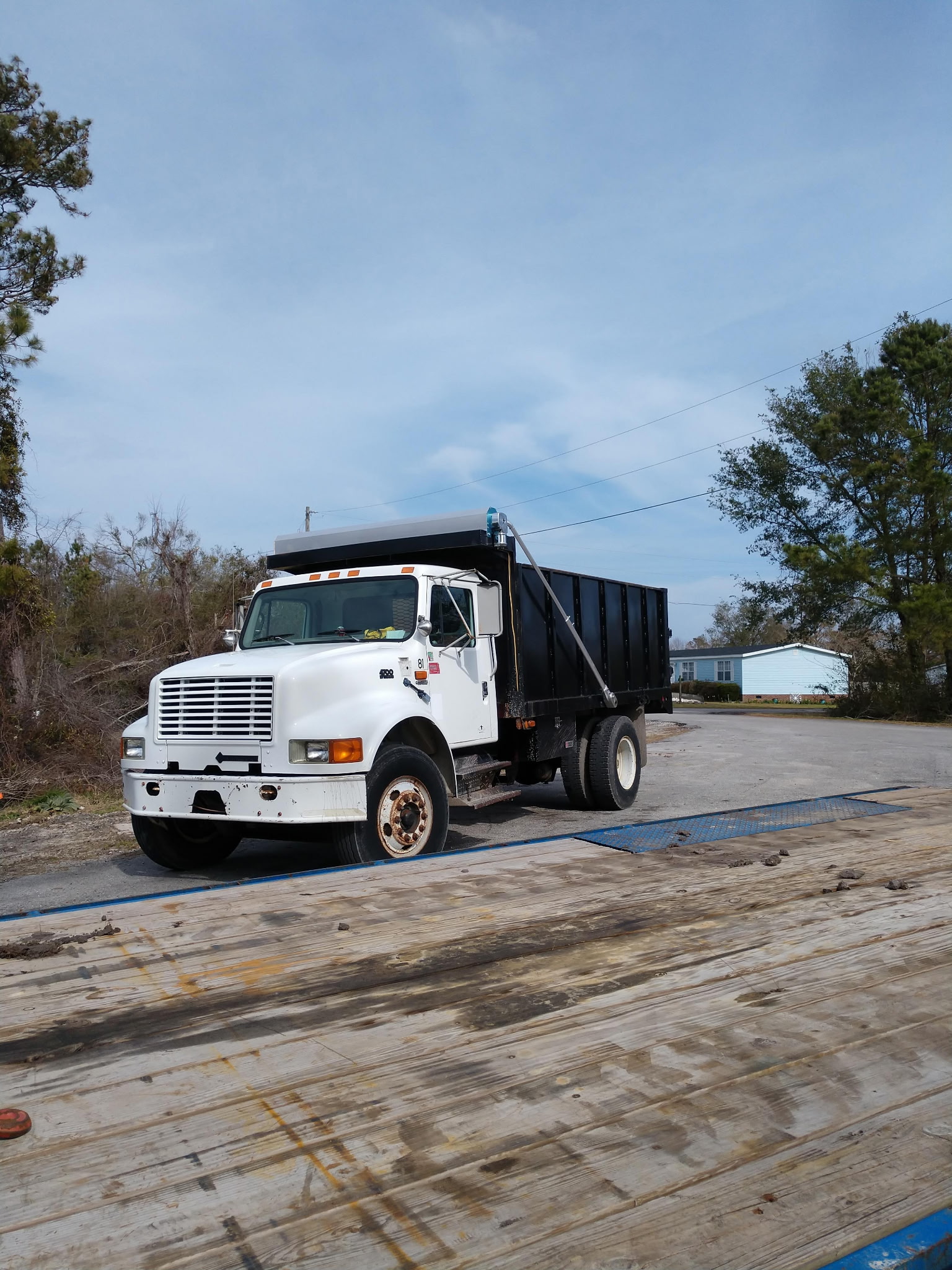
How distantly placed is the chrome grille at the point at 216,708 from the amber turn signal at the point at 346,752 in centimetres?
47

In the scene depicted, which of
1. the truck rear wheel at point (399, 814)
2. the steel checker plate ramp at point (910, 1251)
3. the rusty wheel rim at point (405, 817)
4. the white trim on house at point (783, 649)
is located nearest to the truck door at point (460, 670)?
the truck rear wheel at point (399, 814)

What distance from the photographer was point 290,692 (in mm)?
6609

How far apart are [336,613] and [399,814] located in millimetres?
2028

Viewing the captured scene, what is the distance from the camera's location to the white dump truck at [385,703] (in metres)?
6.59

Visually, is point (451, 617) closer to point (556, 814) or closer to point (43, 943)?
point (556, 814)

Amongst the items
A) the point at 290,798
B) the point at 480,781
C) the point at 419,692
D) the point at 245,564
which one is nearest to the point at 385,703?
the point at 419,692

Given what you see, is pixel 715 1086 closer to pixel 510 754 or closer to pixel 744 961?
pixel 744 961

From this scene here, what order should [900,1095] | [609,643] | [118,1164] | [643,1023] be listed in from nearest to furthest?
[118,1164], [900,1095], [643,1023], [609,643]

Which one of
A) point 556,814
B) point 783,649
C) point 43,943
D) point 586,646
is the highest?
point 783,649

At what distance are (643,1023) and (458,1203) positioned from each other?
95 cm

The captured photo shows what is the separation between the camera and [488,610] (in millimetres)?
8297

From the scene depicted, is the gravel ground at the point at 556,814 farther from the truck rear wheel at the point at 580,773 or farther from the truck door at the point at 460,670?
the truck door at the point at 460,670

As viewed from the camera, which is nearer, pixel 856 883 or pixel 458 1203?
pixel 458 1203

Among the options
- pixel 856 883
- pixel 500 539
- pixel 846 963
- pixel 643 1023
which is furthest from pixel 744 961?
pixel 500 539
